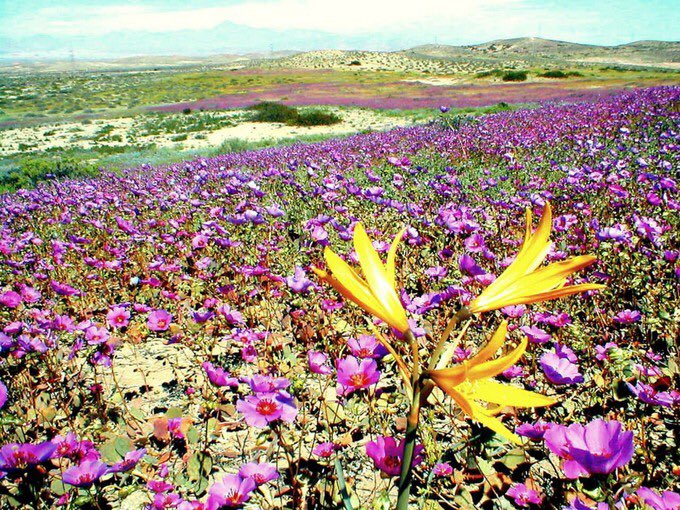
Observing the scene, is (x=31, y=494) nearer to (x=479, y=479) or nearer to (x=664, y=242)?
(x=479, y=479)

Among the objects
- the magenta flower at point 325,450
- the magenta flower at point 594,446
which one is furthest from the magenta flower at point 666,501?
the magenta flower at point 325,450

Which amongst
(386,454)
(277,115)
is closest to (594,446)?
(386,454)

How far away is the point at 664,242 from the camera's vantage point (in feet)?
10.2

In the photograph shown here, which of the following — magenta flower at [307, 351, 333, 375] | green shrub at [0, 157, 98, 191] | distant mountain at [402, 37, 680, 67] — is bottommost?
green shrub at [0, 157, 98, 191]

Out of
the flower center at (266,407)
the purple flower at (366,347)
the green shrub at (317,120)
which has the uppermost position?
the green shrub at (317,120)

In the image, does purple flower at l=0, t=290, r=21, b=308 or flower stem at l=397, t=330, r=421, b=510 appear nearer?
flower stem at l=397, t=330, r=421, b=510

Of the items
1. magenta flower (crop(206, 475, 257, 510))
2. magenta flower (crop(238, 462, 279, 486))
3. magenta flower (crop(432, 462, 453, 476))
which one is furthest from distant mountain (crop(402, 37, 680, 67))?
magenta flower (crop(206, 475, 257, 510))

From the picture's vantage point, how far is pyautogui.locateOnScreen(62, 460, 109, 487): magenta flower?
133 centimetres

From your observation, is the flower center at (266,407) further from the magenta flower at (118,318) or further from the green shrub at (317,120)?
the green shrub at (317,120)

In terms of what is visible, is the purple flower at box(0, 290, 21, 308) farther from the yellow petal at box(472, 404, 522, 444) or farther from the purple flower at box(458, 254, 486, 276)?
the yellow petal at box(472, 404, 522, 444)

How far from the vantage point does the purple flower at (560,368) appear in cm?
145

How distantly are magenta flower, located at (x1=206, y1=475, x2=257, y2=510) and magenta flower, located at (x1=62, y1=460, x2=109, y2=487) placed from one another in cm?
36

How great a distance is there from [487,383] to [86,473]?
1.29m

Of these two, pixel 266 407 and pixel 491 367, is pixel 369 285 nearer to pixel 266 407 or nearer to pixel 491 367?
pixel 491 367
